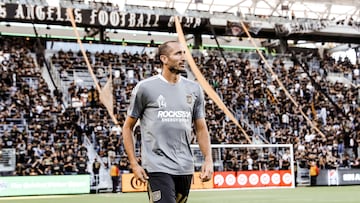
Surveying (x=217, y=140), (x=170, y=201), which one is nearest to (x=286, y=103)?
(x=217, y=140)

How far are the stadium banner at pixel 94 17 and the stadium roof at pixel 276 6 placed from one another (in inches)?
197

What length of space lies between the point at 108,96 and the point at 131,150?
25566mm

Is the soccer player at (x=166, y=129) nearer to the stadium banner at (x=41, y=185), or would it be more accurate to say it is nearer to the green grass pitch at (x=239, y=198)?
the green grass pitch at (x=239, y=198)

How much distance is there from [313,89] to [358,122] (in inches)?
151

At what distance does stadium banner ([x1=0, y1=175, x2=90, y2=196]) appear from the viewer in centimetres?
2325

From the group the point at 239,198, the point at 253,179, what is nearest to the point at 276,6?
the point at 253,179

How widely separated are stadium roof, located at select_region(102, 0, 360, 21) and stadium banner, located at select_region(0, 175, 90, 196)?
61.3 feet

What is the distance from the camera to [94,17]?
34.3 meters

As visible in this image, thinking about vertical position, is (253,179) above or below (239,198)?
below

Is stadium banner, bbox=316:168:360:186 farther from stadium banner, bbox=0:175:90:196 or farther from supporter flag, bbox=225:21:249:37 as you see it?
supporter flag, bbox=225:21:249:37

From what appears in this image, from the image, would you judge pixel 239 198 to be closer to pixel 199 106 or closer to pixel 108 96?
pixel 108 96

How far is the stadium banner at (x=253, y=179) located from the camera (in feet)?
86.8

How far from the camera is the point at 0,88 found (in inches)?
1155

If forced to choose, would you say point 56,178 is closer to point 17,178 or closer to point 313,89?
point 17,178
